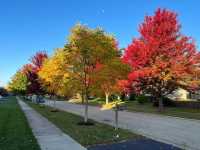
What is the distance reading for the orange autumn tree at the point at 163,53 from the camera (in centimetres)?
2977

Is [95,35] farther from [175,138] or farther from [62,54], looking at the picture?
[175,138]

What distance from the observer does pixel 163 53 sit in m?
30.3

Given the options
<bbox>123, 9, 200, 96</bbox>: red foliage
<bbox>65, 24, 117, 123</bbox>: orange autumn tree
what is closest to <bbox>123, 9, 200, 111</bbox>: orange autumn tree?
<bbox>123, 9, 200, 96</bbox>: red foliage

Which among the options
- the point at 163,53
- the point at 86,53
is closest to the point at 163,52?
the point at 163,53

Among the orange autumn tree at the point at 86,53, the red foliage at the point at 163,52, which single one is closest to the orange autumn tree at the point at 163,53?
the red foliage at the point at 163,52

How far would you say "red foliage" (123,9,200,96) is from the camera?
29766 mm

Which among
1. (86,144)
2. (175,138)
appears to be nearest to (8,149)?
(86,144)

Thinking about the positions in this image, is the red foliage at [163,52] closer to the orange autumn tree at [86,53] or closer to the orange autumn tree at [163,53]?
the orange autumn tree at [163,53]

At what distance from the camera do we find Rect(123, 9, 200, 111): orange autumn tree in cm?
2977

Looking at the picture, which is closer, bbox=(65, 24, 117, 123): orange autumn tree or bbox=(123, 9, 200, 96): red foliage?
bbox=(65, 24, 117, 123): orange autumn tree

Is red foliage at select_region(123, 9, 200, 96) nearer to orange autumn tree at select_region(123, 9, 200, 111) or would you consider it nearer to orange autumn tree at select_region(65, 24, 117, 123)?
orange autumn tree at select_region(123, 9, 200, 111)

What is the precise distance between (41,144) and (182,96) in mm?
39634

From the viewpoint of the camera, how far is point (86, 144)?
1163 cm

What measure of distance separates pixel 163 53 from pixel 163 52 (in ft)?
0.29
